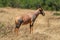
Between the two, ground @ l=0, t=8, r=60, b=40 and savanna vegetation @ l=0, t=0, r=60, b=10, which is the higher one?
ground @ l=0, t=8, r=60, b=40

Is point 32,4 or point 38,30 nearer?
point 38,30

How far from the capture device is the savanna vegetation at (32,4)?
66.3ft

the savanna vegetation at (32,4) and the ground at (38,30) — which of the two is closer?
the ground at (38,30)

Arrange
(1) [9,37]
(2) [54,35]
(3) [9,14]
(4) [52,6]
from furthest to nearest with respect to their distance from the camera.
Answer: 1. (4) [52,6]
2. (3) [9,14]
3. (2) [54,35]
4. (1) [9,37]

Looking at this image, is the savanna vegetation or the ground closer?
the ground

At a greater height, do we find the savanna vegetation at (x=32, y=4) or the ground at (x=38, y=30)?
the ground at (x=38, y=30)

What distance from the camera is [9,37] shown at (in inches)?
418

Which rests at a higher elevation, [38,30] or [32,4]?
[38,30]

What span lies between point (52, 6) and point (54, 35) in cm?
904

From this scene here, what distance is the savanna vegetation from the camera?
796 inches

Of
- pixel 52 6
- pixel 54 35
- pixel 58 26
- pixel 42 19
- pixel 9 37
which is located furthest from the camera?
pixel 52 6

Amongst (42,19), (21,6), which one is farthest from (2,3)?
(42,19)

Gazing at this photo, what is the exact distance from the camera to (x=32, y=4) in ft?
68.0

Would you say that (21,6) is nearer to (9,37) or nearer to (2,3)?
(2,3)
